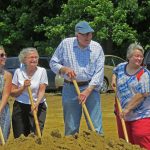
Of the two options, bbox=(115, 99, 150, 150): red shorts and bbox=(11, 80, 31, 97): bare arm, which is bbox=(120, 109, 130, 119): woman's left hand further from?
bbox=(11, 80, 31, 97): bare arm

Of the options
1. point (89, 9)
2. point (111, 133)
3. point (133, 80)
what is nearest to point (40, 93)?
point (133, 80)

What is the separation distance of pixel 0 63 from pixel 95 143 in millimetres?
1867

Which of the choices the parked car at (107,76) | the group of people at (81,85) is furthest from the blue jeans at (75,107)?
the parked car at (107,76)

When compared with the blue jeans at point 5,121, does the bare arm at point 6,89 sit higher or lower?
higher

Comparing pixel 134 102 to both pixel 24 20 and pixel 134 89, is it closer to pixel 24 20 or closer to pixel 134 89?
pixel 134 89

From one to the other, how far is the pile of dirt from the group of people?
41.2 inches

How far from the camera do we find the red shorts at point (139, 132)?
24.2ft

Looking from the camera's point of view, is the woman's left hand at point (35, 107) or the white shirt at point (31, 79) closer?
the woman's left hand at point (35, 107)

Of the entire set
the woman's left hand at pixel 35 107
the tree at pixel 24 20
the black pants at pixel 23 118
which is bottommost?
the tree at pixel 24 20

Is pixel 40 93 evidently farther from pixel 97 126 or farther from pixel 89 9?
pixel 89 9

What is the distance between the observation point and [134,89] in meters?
7.40

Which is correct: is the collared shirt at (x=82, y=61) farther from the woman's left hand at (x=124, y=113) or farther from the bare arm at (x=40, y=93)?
the woman's left hand at (x=124, y=113)

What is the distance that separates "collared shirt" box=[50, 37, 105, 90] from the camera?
7.81m

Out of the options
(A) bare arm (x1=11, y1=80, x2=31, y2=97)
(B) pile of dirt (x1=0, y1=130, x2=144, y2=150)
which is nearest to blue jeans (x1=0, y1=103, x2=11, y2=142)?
(A) bare arm (x1=11, y1=80, x2=31, y2=97)
